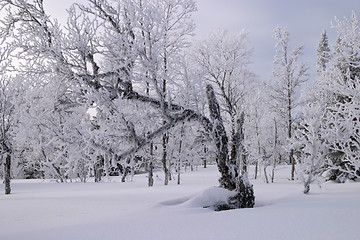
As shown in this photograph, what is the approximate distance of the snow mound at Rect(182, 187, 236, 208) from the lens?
16.4ft

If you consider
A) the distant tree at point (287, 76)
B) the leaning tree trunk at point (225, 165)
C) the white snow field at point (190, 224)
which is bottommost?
the white snow field at point (190, 224)

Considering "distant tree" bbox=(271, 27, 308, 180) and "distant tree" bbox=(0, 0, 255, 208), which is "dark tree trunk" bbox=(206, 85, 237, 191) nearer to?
"distant tree" bbox=(0, 0, 255, 208)

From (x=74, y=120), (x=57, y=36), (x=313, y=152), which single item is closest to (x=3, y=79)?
(x=57, y=36)

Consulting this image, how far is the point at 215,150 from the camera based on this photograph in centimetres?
590

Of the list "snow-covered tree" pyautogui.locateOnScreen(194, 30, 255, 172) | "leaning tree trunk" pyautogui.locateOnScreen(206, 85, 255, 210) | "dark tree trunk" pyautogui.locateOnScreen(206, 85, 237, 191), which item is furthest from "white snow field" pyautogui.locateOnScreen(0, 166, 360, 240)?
"snow-covered tree" pyautogui.locateOnScreen(194, 30, 255, 172)

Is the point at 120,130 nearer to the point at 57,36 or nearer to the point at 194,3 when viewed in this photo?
the point at 57,36

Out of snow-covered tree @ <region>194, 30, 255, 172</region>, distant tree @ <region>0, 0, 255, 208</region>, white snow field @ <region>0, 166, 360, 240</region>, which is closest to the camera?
white snow field @ <region>0, 166, 360, 240</region>

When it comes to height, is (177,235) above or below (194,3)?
below

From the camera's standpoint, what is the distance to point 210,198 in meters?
5.17

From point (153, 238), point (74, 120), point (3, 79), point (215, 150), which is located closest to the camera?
point (153, 238)

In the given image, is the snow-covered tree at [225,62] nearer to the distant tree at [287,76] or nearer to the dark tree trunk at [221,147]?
the distant tree at [287,76]

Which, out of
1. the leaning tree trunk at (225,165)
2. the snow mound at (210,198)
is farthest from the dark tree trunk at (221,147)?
the snow mound at (210,198)

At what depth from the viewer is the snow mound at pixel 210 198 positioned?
500cm

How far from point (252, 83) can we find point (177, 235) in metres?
15.3
